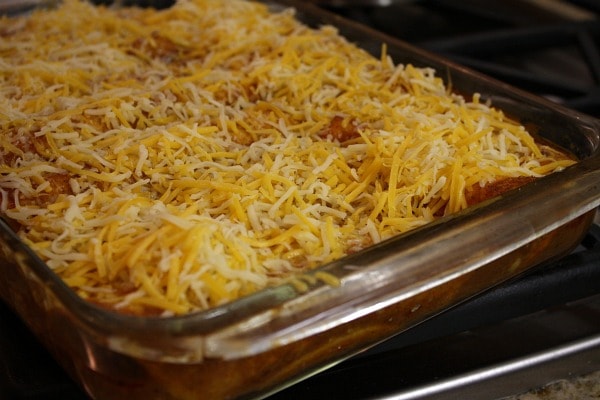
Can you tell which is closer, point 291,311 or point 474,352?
point 291,311

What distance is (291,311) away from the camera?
655mm

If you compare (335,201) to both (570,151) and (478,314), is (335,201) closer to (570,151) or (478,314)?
(478,314)

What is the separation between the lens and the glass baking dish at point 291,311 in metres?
0.62

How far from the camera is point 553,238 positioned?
0.94 meters

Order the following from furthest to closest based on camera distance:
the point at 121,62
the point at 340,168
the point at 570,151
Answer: the point at 121,62
the point at 570,151
the point at 340,168

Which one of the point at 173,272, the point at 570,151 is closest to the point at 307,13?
the point at 570,151

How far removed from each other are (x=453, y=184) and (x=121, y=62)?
70 centimetres

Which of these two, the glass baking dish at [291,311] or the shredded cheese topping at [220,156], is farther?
the shredded cheese topping at [220,156]

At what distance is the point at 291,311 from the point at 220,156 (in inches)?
15.5

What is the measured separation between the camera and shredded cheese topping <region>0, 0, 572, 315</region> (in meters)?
0.75

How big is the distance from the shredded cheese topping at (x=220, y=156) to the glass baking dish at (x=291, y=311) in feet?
0.18

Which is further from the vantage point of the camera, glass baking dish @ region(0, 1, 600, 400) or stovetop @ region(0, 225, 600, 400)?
stovetop @ region(0, 225, 600, 400)

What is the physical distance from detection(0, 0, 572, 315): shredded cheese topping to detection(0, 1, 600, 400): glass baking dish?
6cm

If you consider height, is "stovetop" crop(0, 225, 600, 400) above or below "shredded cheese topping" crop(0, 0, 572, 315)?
below
